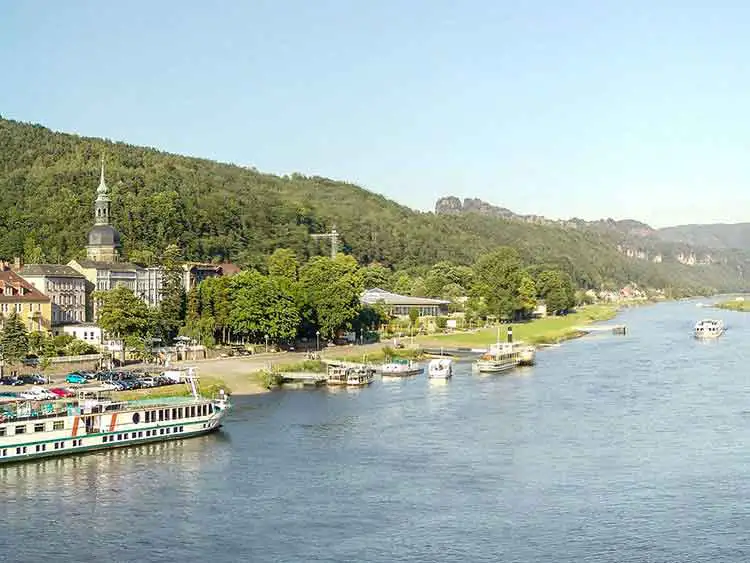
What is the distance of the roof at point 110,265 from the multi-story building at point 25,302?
7.01 m

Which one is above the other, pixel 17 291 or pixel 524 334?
pixel 17 291

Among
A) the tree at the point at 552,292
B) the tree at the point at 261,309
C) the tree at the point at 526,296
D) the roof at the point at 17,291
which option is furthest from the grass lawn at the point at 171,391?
the tree at the point at 552,292

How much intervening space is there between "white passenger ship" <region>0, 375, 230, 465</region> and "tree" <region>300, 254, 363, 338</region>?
37.6 metres

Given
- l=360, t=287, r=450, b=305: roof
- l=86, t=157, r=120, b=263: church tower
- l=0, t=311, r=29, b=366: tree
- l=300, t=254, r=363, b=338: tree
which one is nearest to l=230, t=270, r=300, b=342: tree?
l=300, t=254, r=363, b=338: tree

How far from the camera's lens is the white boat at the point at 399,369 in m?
80.2

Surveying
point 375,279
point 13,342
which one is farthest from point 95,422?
point 375,279

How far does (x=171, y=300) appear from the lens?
3260 inches

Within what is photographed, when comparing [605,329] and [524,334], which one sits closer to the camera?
[524,334]

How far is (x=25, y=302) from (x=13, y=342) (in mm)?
10464

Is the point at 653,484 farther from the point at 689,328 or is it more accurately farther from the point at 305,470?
the point at 689,328

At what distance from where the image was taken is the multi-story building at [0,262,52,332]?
7450 centimetres

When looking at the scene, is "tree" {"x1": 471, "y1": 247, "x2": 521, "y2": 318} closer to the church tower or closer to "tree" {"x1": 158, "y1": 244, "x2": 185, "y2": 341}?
"tree" {"x1": 158, "y1": 244, "x2": 185, "y2": 341}

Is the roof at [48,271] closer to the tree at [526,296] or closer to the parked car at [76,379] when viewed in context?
the parked car at [76,379]

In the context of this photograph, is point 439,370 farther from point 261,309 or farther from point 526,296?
point 526,296
